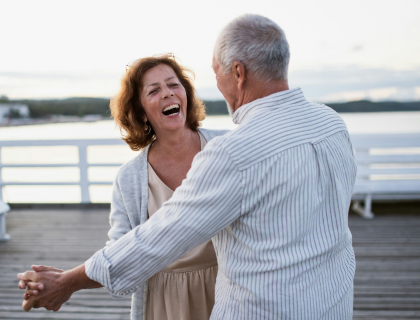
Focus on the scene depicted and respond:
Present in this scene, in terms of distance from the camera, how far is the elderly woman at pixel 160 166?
1.53 metres

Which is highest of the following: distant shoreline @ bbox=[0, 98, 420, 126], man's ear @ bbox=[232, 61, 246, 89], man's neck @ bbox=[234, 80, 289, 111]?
man's ear @ bbox=[232, 61, 246, 89]

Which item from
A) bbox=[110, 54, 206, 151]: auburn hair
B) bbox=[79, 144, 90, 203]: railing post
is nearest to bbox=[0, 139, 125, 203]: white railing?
bbox=[79, 144, 90, 203]: railing post

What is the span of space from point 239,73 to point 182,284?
101cm

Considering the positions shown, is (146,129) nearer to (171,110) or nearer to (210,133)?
(171,110)

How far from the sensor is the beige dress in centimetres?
154

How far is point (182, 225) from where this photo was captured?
866 millimetres

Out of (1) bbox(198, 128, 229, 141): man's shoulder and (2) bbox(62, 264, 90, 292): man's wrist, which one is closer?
(2) bbox(62, 264, 90, 292): man's wrist

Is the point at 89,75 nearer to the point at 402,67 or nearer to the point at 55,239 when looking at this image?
the point at 55,239

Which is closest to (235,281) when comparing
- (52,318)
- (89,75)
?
(52,318)

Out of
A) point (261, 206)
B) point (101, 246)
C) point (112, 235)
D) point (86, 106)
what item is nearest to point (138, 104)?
point (112, 235)

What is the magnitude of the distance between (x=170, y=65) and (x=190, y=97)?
25 cm

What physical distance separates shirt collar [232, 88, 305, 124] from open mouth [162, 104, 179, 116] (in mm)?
778

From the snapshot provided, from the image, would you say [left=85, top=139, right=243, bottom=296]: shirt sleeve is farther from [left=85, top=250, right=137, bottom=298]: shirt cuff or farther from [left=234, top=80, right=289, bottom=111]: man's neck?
[left=234, top=80, right=289, bottom=111]: man's neck

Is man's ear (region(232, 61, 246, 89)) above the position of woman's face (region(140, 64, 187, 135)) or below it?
above
